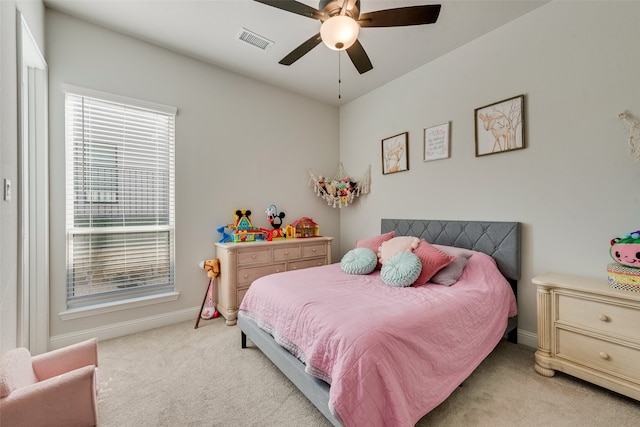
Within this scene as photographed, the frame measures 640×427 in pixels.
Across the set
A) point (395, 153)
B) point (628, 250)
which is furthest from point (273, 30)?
point (628, 250)

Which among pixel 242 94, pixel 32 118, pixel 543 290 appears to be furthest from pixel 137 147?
pixel 543 290

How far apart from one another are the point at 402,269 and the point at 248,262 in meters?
1.69

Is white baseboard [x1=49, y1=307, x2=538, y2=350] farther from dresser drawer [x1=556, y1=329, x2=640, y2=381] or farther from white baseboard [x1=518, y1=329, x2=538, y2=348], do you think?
dresser drawer [x1=556, y1=329, x2=640, y2=381]

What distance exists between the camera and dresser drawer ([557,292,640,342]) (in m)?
1.56

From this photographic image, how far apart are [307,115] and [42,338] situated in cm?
378

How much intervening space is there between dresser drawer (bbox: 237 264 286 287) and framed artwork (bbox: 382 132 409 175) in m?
1.95

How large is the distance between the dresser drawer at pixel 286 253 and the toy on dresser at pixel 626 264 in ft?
8.97

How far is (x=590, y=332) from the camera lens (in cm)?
170

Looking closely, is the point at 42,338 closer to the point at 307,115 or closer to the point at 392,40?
the point at 307,115

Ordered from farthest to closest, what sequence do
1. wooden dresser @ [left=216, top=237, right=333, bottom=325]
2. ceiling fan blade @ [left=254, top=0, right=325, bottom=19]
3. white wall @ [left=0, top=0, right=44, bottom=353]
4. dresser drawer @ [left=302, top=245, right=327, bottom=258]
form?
dresser drawer @ [left=302, top=245, right=327, bottom=258]
wooden dresser @ [left=216, top=237, right=333, bottom=325]
ceiling fan blade @ [left=254, top=0, right=325, bottom=19]
white wall @ [left=0, top=0, right=44, bottom=353]

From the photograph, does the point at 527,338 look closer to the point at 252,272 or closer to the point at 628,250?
the point at 628,250

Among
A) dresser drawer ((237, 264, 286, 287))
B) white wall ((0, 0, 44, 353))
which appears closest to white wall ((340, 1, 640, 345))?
dresser drawer ((237, 264, 286, 287))

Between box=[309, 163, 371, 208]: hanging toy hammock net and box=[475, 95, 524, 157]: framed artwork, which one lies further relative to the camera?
box=[309, 163, 371, 208]: hanging toy hammock net

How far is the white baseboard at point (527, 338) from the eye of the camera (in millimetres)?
2254
